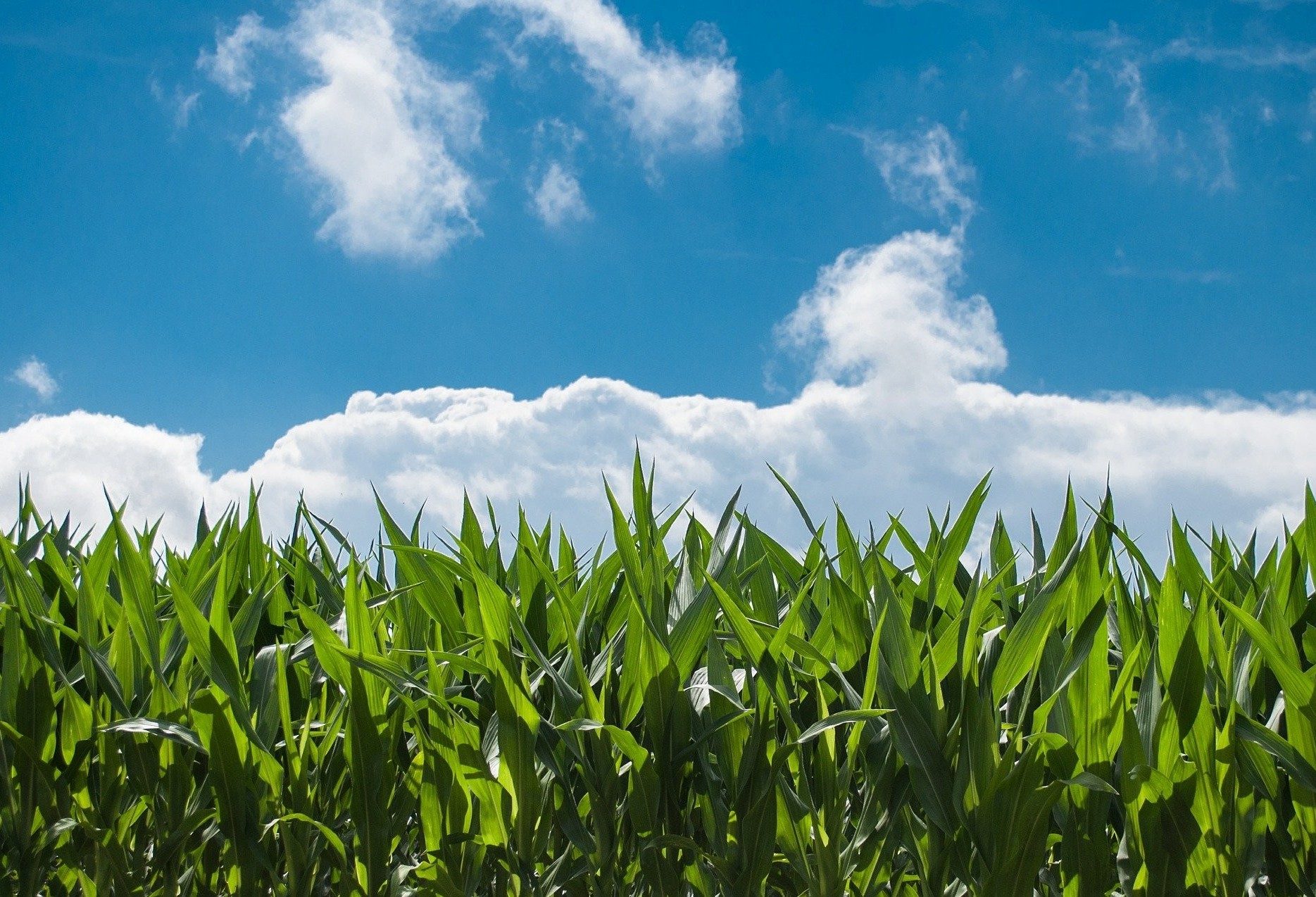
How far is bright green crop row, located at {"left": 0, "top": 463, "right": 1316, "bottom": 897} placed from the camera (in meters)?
1.19

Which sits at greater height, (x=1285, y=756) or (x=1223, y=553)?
(x=1223, y=553)

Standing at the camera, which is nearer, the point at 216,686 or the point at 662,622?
the point at 662,622

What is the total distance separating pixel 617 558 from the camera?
5.64ft

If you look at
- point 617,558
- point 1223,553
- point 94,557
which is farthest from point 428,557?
point 1223,553

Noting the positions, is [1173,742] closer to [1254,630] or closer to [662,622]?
[1254,630]

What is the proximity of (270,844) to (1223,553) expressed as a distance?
1.62m

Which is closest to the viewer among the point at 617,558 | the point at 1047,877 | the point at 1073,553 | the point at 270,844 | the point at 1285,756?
the point at 1285,756

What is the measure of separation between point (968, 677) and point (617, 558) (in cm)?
69

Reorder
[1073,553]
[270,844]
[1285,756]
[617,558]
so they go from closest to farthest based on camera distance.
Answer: [1285,756] → [1073,553] → [270,844] → [617,558]

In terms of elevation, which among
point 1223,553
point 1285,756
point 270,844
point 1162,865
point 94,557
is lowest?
point 270,844

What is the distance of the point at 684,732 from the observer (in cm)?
132

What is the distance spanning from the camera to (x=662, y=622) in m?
1.35

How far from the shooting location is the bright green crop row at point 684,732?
1.19 meters

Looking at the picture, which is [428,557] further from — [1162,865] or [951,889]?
[1162,865]
